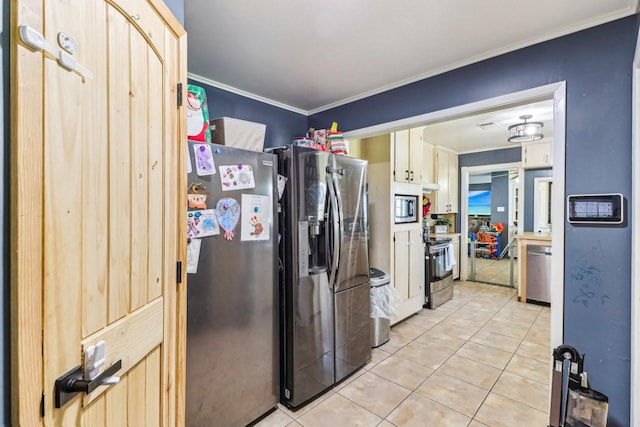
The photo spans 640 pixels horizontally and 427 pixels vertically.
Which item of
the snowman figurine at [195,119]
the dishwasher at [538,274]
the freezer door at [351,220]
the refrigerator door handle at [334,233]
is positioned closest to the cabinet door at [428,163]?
the dishwasher at [538,274]

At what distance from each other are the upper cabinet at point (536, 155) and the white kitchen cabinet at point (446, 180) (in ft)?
3.63

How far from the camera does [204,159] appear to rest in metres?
1.58

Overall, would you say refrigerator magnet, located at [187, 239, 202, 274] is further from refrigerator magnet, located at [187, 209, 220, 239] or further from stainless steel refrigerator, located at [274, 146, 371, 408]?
stainless steel refrigerator, located at [274, 146, 371, 408]

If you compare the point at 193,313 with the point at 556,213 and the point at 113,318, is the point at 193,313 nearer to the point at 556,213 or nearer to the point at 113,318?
the point at 113,318

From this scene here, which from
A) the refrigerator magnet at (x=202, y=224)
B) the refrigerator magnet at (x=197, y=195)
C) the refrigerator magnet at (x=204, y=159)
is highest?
the refrigerator magnet at (x=204, y=159)

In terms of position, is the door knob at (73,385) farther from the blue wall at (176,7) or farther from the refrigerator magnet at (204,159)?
the blue wall at (176,7)

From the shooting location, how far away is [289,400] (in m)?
2.07

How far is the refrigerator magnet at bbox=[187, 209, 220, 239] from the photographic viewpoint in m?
1.53

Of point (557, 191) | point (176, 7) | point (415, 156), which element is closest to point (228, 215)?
point (176, 7)

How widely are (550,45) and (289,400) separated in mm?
2923

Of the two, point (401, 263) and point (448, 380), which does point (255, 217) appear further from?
point (401, 263)

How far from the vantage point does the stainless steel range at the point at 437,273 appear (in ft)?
13.2

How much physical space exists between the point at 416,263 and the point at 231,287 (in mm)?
2728

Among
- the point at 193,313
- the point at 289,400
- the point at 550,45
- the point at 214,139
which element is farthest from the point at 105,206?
the point at 550,45
